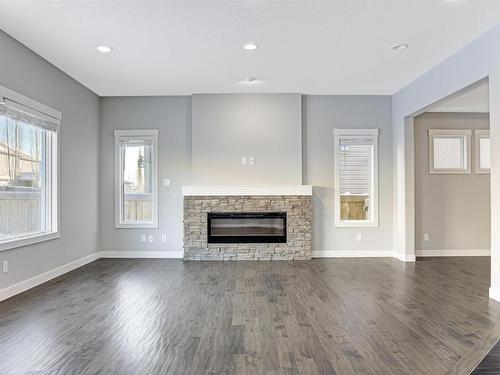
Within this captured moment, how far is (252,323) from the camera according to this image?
3225mm

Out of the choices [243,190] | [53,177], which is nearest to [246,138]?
[243,190]

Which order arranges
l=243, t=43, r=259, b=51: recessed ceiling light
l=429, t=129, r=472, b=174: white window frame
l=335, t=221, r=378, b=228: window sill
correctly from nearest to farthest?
l=243, t=43, r=259, b=51: recessed ceiling light → l=335, t=221, r=378, b=228: window sill → l=429, t=129, r=472, b=174: white window frame

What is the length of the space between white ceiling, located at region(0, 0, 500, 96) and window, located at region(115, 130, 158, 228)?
113 cm

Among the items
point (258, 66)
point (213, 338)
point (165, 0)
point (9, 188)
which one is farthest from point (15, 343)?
point (258, 66)

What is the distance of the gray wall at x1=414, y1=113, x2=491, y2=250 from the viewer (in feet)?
21.7

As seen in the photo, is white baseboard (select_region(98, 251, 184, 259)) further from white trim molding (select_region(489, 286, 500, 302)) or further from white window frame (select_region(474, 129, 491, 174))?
white window frame (select_region(474, 129, 491, 174))

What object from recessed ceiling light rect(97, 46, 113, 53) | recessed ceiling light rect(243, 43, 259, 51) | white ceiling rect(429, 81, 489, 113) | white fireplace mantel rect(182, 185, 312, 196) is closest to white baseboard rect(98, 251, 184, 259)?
white fireplace mantel rect(182, 185, 312, 196)

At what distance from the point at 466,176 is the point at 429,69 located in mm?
2493

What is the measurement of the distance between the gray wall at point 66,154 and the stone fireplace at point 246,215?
5.23ft

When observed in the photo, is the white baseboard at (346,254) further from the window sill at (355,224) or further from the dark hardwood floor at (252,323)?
the dark hardwood floor at (252,323)

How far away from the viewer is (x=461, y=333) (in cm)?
301

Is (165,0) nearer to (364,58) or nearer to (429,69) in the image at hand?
(364,58)

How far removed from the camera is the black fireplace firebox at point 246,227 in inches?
252

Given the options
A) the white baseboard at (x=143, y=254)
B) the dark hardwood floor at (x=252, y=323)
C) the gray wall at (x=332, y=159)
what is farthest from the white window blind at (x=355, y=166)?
the white baseboard at (x=143, y=254)
